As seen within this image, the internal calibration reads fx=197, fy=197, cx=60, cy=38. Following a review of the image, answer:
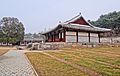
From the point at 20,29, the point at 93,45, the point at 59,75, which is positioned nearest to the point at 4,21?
the point at 20,29

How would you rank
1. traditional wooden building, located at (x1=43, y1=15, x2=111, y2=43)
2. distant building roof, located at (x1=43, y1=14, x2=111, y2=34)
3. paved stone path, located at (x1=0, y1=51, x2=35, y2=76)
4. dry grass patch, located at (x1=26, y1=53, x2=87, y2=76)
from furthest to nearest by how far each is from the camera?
distant building roof, located at (x1=43, y1=14, x2=111, y2=34) → traditional wooden building, located at (x1=43, y1=15, x2=111, y2=43) → paved stone path, located at (x1=0, y1=51, x2=35, y2=76) → dry grass patch, located at (x1=26, y1=53, x2=87, y2=76)

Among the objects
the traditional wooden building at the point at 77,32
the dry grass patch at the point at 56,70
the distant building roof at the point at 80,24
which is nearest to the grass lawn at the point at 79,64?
the dry grass patch at the point at 56,70

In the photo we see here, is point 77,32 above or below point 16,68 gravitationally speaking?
above

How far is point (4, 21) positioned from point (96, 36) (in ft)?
158

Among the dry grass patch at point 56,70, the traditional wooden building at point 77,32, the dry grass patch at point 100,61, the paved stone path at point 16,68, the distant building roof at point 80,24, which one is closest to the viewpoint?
the dry grass patch at point 56,70

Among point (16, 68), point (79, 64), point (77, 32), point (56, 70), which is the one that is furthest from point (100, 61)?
point (77, 32)

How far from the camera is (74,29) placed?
152 feet

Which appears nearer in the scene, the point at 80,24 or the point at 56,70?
the point at 56,70

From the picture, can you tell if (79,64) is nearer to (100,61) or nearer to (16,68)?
(100,61)

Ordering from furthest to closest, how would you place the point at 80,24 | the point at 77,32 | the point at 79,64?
the point at 80,24 → the point at 77,32 → the point at 79,64

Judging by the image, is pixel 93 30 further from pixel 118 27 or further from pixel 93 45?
pixel 118 27

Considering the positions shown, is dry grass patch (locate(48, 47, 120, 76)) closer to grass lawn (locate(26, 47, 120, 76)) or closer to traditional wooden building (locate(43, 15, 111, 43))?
grass lawn (locate(26, 47, 120, 76))

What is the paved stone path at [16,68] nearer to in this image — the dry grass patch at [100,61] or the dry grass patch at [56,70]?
the dry grass patch at [56,70]

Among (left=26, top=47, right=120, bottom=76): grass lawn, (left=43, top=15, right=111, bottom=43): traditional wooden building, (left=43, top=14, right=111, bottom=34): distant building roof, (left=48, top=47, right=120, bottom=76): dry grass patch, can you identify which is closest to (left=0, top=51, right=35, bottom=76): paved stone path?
(left=26, top=47, right=120, bottom=76): grass lawn
